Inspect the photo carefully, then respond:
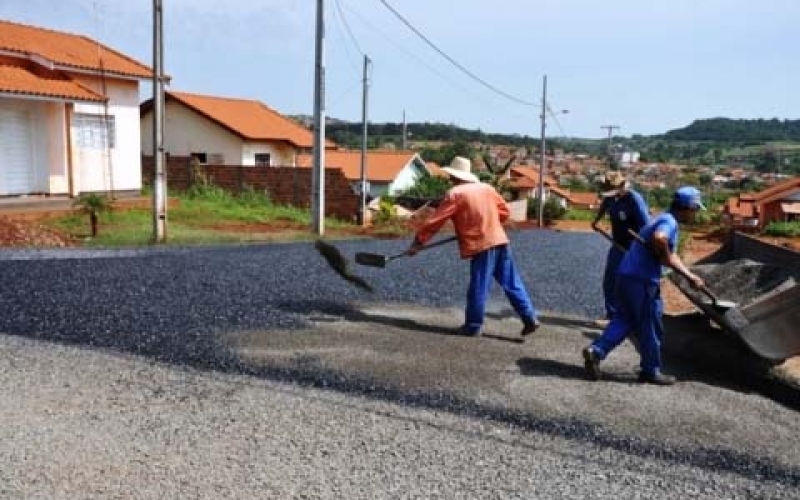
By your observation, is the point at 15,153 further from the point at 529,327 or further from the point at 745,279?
the point at 745,279

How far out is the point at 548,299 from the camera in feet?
26.8

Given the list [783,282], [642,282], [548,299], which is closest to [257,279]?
[548,299]

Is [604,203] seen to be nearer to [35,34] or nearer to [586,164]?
[35,34]

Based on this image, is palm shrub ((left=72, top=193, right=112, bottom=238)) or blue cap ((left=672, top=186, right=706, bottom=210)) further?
palm shrub ((left=72, top=193, right=112, bottom=238))

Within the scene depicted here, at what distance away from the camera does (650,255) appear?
4.92m

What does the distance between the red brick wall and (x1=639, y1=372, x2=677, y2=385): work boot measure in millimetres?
15811

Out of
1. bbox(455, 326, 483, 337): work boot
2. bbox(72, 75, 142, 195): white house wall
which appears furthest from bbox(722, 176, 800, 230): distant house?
bbox(455, 326, 483, 337): work boot

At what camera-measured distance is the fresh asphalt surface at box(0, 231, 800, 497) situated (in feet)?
13.5

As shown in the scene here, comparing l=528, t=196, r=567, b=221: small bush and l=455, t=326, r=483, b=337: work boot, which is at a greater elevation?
l=455, t=326, r=483, b=337: work boot

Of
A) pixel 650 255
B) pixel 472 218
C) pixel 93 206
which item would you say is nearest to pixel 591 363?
pixel 650 255

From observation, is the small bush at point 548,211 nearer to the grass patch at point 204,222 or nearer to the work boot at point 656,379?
the grass patch at point 204,222

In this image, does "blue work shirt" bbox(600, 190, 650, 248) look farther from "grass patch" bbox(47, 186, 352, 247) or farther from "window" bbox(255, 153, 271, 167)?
"window" bbox(255, 153, 271, 167)

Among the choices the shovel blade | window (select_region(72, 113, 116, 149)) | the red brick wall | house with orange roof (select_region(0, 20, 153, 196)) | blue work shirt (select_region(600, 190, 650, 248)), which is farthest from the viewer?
the red brick wall

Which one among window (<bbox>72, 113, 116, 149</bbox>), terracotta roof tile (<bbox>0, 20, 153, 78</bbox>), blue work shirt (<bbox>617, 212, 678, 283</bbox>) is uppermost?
terracotta roof tile (<bbox>0, 20, 153, 78</bbox>)
